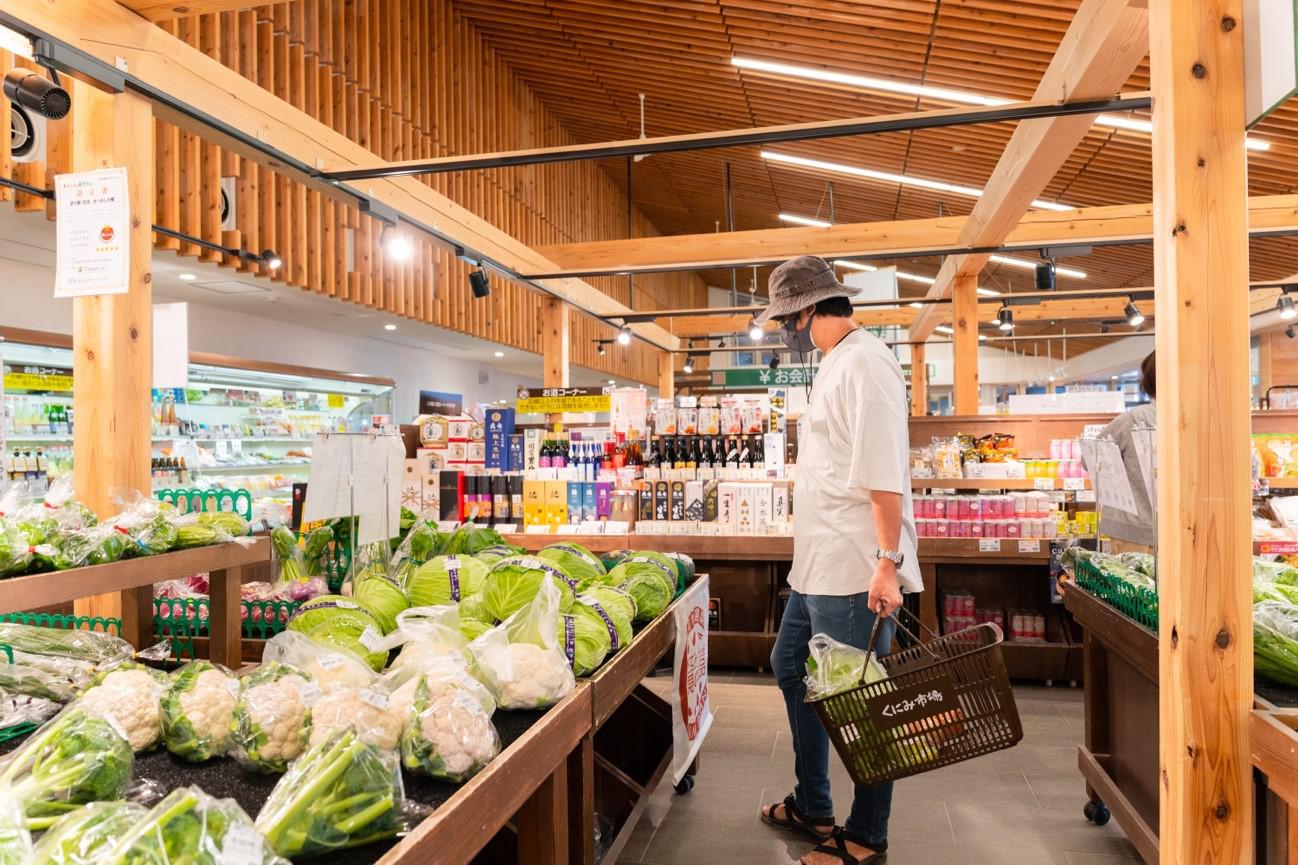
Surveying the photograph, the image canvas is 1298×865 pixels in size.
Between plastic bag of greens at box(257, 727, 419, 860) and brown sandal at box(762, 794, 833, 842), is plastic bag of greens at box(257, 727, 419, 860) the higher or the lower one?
the higher one

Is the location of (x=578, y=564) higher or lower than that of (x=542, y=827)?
higher

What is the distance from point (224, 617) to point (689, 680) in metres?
1.57

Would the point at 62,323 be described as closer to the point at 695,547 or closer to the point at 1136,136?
the point at 695,547

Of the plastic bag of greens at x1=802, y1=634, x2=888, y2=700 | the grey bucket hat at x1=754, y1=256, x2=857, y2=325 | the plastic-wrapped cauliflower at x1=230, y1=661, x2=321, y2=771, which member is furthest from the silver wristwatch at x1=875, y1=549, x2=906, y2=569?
the plastic-wrapped cauliflower at x1=230, y1=661, x2=321, y2=771

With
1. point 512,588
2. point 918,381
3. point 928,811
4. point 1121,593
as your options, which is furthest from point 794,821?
point 918,381

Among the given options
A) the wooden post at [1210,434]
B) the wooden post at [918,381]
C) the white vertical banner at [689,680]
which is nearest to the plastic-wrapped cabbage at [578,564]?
the white vertical banner at [689,680]

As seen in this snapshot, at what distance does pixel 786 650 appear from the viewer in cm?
308

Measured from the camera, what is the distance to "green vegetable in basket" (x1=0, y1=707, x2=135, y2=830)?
123 centimetres

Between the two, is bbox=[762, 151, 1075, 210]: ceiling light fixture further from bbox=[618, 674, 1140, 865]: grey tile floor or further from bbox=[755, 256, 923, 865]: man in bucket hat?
bbox=[755, 256, 923, 865]: man in bucket hat

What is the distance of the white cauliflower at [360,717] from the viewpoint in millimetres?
1507

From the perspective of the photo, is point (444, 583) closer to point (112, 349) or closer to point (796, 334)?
point (112, 349)

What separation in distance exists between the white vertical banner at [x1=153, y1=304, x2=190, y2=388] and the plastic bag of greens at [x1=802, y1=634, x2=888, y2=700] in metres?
2.32

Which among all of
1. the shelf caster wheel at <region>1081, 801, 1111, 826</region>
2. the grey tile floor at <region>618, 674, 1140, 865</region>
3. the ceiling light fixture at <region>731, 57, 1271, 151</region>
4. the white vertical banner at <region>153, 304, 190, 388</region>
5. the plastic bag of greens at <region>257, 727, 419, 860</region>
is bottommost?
the grey tile floor at <region>618, 674, 1140, 865</region>

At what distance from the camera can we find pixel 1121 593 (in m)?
2.90
